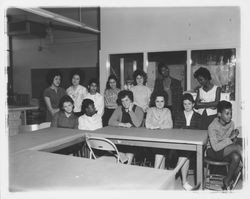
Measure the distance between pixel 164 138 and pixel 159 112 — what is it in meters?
0.77

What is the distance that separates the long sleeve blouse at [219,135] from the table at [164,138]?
3.1 inches

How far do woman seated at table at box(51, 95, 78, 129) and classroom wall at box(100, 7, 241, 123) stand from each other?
2358 millimetres

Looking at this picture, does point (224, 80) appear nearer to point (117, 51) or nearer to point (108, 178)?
point (117, 51)

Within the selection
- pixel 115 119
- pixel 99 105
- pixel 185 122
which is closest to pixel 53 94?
pixel 99 105

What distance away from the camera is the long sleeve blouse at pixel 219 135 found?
9.00 feet

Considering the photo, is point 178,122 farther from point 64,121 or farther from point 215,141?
point 64,121

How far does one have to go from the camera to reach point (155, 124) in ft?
10.5

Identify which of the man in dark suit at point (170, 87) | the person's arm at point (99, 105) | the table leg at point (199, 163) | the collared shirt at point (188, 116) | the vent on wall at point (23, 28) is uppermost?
the vent on wall at point (23, 28)

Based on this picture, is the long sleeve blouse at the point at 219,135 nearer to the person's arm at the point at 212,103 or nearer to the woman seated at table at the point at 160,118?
the woman seated at table at the point at 160,118

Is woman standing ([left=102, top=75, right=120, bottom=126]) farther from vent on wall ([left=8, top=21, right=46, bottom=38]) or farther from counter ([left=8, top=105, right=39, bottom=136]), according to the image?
vent on wall ([left=8, top=21, right=46, bottom=38])

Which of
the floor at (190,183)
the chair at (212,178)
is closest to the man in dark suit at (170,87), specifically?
the floor at (190,183)

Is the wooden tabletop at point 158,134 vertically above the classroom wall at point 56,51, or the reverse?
the classroom wall at point 56,51

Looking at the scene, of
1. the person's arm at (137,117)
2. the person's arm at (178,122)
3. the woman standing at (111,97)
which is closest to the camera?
the person's arm at (178,122)

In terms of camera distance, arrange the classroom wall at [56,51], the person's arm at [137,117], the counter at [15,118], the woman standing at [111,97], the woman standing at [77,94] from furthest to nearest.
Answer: the classroom wall at [56,51] < the counter at [15,118] < the woman standing at [111,97] < the woman standing at [77,94] < the person's arm at [137,117]
